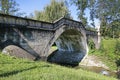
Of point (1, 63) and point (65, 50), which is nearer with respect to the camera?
point (1, 63)

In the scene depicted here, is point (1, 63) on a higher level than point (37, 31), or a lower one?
lower

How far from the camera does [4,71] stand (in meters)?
7.73

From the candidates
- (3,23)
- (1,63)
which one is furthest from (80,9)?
(1,63)

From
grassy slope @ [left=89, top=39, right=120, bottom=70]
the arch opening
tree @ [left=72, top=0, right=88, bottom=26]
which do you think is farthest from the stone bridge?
tree @ [left=72, top=0, right=88, bottom=26]

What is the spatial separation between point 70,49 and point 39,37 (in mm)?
14737

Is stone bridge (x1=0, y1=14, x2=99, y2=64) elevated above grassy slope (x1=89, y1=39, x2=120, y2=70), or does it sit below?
above

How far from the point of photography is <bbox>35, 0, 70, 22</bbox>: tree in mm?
43000

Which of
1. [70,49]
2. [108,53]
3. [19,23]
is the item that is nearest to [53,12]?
[70,49]

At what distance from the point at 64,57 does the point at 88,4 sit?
580 inches

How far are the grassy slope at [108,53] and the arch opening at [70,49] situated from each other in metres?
1.85

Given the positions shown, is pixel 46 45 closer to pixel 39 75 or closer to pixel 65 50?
pixel 39 75

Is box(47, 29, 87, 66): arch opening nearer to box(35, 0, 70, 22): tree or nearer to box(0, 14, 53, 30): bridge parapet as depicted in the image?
box(0, 14, 53, 30): bridge parapet

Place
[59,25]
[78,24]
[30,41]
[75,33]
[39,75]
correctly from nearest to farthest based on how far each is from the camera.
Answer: [39,75] → [30,41] → [59,25] → [78,24] → [75,33]

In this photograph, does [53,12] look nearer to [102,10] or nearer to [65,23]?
[102,10]
